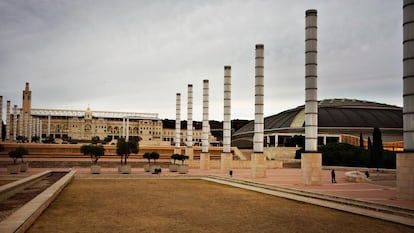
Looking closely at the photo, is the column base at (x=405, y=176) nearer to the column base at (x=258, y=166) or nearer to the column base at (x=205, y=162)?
the column base at (x=258, y=166)

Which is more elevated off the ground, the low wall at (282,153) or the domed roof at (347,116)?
the domed roof at (347,116)

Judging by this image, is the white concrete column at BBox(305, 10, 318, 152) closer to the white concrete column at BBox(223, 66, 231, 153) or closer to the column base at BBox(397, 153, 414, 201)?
the column base at BBox(397, 153, 414, 201)

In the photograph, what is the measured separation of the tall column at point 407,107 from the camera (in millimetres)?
17453

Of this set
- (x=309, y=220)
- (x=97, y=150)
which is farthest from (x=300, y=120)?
(x=309, y=220)

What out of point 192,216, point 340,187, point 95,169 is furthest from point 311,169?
point 95,169

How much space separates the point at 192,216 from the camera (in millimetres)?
14352

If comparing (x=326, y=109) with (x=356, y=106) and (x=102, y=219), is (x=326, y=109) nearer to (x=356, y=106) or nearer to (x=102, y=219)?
(x=356, y=106)

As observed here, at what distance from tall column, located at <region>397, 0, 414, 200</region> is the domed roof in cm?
6402

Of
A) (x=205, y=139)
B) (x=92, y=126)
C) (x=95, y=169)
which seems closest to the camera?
(x=95, y=169)

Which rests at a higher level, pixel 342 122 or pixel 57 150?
pixel 342 122

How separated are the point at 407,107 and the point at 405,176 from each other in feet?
10.5

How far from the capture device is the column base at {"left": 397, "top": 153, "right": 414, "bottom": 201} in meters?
17.2

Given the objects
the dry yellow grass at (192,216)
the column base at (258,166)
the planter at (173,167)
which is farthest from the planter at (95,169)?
the dry yellow grass at (192,216)

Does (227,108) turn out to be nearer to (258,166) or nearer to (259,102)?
(259,102)
